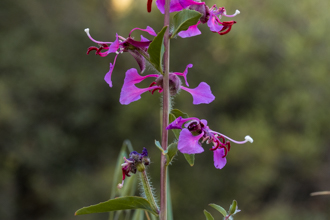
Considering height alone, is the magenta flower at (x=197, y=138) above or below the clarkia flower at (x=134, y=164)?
above

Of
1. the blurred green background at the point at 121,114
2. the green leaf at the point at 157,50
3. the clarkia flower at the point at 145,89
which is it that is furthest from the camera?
the blurred green background at the point at 121,114

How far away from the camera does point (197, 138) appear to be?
677 mm

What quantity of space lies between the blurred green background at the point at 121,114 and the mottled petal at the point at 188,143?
23.7 feet

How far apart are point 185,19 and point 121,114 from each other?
838 cm

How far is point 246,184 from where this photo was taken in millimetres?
8875

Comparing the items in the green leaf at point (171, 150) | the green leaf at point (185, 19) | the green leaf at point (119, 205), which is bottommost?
the green leaf at point (119, 205)

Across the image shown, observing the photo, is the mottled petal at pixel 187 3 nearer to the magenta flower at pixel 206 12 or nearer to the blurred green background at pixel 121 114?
the magenta flower at pixel 206 12

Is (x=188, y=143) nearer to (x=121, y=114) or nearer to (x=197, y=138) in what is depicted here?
(x=197, y=138)

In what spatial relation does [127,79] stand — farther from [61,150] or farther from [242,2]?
[242,2]

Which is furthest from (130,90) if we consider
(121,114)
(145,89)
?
(121,114)

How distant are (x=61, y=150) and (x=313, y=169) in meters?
6.43

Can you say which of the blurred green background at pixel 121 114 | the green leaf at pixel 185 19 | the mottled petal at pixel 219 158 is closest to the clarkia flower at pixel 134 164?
the mottled petal at pixel 219 158

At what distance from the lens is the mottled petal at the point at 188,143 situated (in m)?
0.66

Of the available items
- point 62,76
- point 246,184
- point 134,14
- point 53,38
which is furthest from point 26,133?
point 246,184
